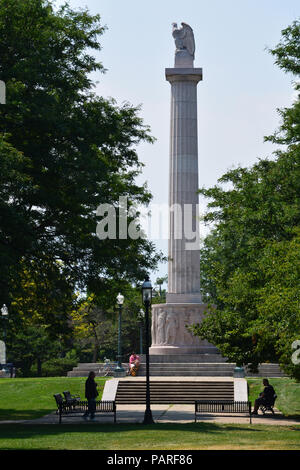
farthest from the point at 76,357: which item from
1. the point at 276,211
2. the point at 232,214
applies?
the point at 276,211

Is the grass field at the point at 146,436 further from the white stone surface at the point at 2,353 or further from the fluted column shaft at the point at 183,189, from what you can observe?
the white stone surface at the point at 2,353

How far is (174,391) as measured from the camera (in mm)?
36500

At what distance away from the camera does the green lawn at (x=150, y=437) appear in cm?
1820

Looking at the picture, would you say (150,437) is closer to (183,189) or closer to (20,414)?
(20,414)

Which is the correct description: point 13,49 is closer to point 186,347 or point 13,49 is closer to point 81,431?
point 81,431

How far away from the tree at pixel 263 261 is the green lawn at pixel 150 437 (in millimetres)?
3202

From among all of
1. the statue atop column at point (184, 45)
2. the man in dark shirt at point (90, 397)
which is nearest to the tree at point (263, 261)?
the man in dark shirt at point (90, 397)

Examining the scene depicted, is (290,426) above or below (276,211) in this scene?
below

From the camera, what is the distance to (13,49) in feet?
92.3

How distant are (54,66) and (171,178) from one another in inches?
879

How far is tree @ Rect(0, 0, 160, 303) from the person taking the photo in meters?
26.9

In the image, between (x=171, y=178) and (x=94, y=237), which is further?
(x=171, y=178)

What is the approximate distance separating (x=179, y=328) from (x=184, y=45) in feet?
62.3

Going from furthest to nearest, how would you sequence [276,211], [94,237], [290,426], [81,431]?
1. [276,211]
2. [94,237]
3. [290,426]
4. [81,431]
